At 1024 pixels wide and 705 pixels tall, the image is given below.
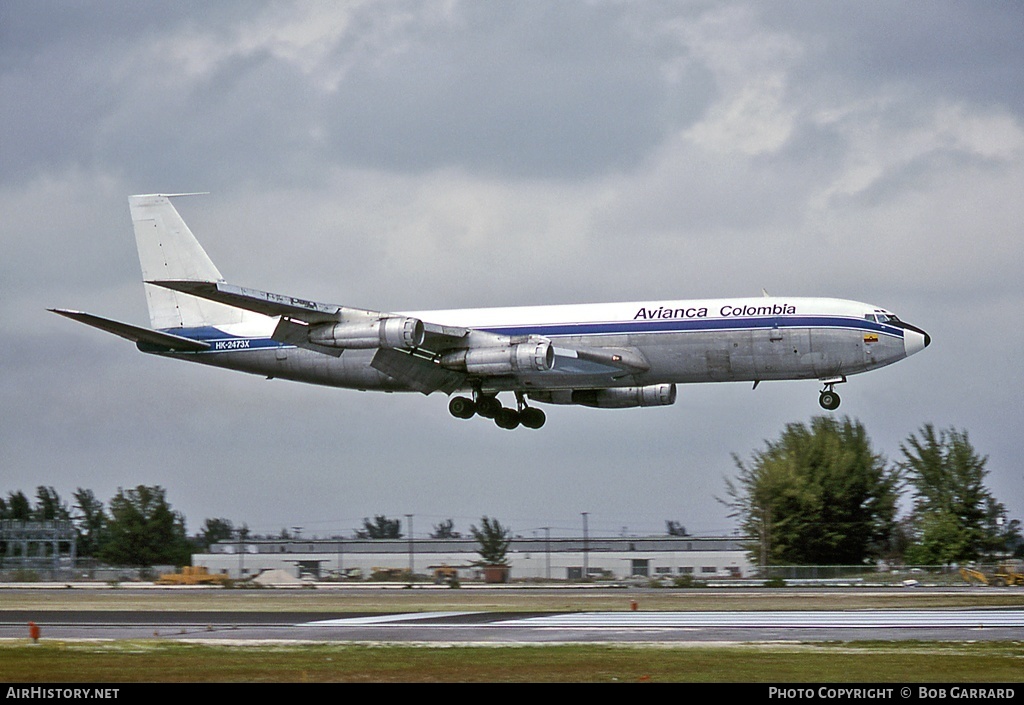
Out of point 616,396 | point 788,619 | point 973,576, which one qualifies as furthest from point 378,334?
point 973,576

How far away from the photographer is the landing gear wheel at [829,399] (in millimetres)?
50719

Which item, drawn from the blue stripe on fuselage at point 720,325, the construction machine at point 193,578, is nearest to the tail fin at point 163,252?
the construction machine at point 193,578

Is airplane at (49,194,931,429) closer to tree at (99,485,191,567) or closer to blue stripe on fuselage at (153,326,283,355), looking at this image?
blue stripe on fuselage at (153,326,283,355)

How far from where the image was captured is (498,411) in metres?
56.8

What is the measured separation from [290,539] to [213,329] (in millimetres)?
44505

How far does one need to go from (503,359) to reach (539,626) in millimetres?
15891

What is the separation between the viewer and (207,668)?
1074 inches

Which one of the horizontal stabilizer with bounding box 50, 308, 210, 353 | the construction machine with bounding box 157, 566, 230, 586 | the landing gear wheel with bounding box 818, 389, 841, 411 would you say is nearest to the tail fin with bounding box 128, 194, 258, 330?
the horizontal stabilizer with bounding box 50, 308, 210, 353

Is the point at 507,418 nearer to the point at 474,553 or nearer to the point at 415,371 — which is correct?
the point at 415,371

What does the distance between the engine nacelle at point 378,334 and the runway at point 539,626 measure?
11.3m

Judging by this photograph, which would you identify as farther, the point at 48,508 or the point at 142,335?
the point at 48,508

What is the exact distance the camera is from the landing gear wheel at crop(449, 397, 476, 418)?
55.0 m
